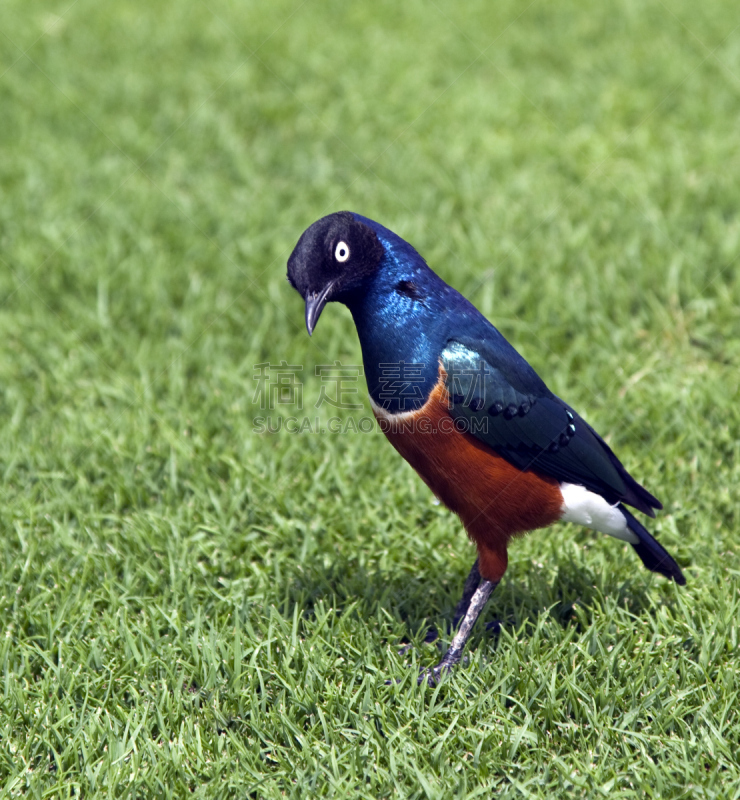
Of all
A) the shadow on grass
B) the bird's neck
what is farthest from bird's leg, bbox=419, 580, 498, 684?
the bird's neck

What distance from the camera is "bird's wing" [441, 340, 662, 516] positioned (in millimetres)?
3121

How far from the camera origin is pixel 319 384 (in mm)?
5094

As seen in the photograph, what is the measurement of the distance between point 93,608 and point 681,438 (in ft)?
9.35

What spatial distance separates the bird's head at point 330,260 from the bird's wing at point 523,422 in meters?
0.42

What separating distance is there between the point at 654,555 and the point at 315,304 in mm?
1629

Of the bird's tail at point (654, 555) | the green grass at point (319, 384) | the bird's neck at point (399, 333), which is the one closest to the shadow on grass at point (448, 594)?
the green grass at point (319, 384)

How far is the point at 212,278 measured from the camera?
587 cm

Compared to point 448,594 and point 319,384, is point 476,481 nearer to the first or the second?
point 448,594

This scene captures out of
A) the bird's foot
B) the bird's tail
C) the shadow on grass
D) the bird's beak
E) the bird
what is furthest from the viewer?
the shadow on grass

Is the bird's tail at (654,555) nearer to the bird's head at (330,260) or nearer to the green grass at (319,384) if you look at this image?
the green grass at (319,384)

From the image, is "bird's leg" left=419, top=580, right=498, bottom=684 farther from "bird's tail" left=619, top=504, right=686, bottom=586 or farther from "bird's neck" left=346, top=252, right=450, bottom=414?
"bird's neck" left=346, top=252, right=450, bottom=414

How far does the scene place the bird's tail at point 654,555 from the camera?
340cm

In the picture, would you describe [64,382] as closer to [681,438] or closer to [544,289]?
[544,289]

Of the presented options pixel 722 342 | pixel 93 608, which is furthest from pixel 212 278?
pixel 722 342
